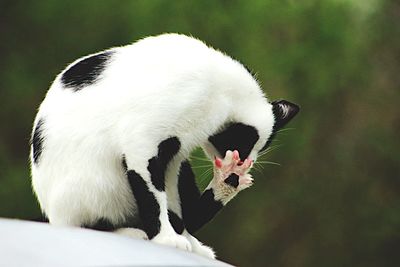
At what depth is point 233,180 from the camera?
947 mm

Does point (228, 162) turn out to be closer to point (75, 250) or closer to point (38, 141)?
point (38, 141)

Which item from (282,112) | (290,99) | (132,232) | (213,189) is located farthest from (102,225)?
(290,99)

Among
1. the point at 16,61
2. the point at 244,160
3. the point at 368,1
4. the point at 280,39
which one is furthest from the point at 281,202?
the point at 244,160

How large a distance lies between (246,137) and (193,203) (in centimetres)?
10

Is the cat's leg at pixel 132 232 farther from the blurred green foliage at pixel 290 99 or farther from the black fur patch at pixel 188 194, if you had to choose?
the blurred green foliage at pixel 290 99

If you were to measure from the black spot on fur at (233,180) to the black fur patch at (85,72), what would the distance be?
0.18 metres

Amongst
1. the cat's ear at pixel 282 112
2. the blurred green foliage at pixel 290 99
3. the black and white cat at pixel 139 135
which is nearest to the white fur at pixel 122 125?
the black and white cat at pixel 139 135

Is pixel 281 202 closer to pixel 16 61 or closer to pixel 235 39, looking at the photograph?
pixel 235 39

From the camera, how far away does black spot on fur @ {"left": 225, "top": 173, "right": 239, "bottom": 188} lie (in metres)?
0.95

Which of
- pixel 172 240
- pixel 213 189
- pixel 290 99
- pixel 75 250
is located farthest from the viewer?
pixel 290 99

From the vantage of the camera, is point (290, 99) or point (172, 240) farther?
point (290, 99)

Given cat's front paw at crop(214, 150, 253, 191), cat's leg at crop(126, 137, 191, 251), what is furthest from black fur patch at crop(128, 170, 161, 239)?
cat's front paw at crop(214, 150, 253, 191)

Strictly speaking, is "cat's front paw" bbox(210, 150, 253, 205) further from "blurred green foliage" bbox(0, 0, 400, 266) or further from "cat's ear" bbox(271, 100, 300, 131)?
"blurred green foliage" bbox(0, 0, 400, 266)

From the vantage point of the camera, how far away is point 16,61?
192 centimetres
